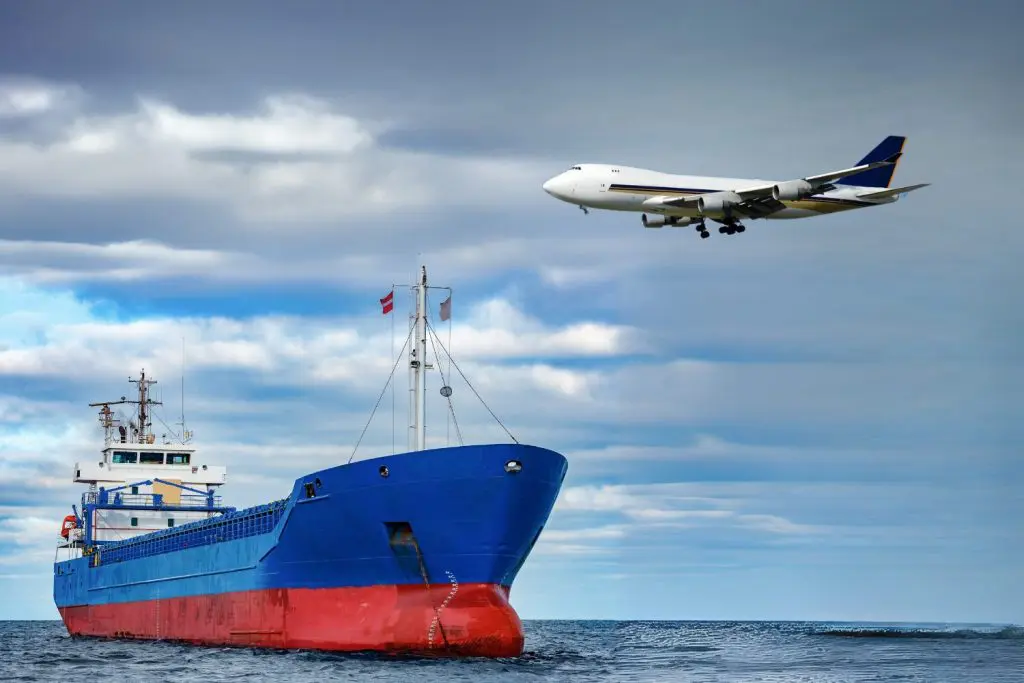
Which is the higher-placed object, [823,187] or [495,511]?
Answer: [823,187]

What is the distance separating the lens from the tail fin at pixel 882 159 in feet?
162

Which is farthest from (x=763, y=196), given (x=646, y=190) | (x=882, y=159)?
(x=882, y=159)

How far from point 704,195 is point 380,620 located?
64.9 ft

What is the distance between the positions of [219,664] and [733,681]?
1204 centimetres

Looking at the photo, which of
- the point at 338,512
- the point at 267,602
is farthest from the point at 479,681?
the point at 267,602

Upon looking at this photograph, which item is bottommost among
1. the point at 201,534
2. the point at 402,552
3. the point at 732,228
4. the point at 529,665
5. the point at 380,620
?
the point at 529,665

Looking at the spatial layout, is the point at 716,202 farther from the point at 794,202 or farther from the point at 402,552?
the point at 402,552

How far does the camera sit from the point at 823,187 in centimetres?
4219

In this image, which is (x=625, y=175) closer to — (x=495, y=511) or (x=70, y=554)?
(x=495, y=511)

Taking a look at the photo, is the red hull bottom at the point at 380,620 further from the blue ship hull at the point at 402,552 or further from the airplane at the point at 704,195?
the airplane at the point at 704,195

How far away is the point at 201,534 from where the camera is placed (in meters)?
38.7

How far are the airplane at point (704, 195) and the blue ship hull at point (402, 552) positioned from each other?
46.5ft

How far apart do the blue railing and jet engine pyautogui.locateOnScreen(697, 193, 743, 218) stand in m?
16.8

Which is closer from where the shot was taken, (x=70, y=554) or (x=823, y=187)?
(x=823, y=187)
